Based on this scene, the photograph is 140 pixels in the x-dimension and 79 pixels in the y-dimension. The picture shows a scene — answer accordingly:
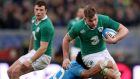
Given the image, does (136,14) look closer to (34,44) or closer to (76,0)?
(76,0)

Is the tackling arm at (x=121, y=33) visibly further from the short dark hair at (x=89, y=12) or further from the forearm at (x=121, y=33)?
the short dark hair at (x=89, y=12)

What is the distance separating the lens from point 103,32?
1388 centimetres

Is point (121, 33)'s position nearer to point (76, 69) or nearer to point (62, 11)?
point (76, 69)

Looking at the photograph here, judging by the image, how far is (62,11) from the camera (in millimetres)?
22484

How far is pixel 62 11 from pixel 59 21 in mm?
356

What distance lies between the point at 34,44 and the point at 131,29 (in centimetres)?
708

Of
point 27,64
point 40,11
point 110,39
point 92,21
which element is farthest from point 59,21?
point 110,39

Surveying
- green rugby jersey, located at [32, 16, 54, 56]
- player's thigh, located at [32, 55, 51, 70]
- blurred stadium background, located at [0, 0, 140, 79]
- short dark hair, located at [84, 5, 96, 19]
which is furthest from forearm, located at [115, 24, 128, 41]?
blurred stadium background, located at [0, 0, 140, 79]

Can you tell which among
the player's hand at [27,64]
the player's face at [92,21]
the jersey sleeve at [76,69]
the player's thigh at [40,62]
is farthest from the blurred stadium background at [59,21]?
the player's face at [92,21]

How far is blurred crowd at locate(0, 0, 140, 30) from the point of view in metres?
22.2

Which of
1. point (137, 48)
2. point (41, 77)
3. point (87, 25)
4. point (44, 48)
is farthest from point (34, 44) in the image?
point (137, 48)

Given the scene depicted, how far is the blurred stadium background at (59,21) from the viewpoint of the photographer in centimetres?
2152

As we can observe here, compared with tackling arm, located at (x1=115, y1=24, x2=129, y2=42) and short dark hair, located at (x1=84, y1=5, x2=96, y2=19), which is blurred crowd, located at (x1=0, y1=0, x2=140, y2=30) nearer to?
tackling arm, located at (x1=115, y1=24, x2=129, y2=42)

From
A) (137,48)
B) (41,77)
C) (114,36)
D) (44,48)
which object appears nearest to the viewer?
(114,36)
